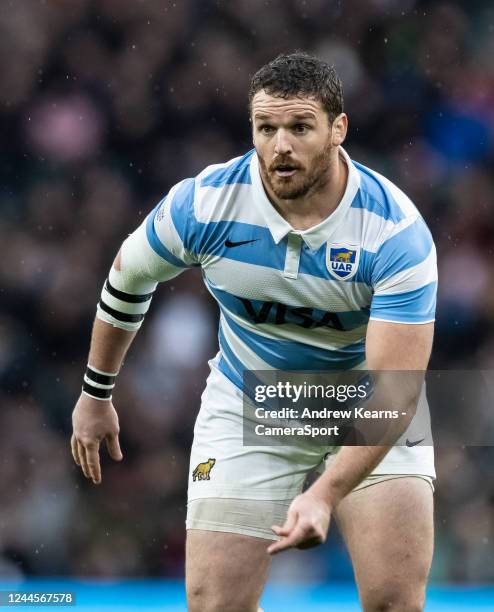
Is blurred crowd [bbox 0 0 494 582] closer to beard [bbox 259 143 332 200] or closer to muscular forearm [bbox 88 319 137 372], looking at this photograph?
muscular forearm [bbox 88 319 137 372]

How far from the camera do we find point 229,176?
371 centimetres

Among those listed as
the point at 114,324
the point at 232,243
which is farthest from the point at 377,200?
the point at 114,324

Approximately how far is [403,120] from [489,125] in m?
0.52

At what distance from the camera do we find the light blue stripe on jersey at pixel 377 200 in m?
3.57

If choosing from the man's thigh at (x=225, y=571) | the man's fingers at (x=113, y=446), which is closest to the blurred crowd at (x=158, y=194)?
the man's fingers at (x=113, y=446)

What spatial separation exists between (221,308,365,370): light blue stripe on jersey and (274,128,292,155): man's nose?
0.67m

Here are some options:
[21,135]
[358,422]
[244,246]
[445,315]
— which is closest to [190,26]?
[21,135]

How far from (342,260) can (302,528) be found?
94cm

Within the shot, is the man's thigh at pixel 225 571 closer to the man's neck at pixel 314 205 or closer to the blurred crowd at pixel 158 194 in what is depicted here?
the man's neck at pixel 314 205

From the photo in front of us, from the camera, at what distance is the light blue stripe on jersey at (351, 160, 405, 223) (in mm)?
3566

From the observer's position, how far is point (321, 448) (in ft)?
12.8

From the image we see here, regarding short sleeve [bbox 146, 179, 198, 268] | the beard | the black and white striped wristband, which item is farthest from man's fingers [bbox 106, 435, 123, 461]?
the beard

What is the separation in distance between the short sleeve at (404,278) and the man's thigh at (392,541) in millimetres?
561

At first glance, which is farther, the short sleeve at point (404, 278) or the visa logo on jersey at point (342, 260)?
the visa logo on jersey at point (342, 260)
